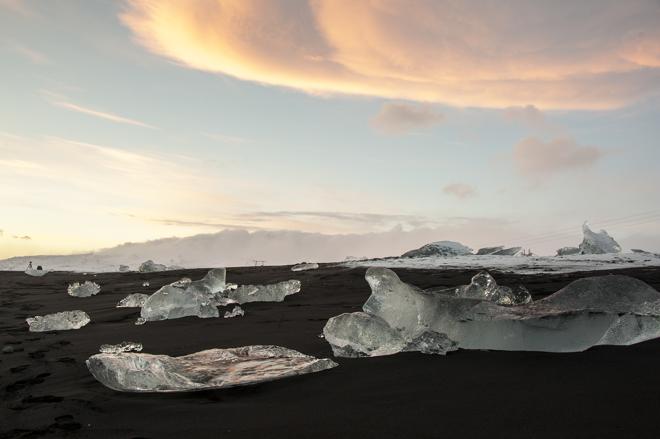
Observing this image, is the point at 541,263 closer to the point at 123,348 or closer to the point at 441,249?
the point at 441,249

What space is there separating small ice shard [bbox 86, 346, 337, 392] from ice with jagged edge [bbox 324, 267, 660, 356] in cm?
39

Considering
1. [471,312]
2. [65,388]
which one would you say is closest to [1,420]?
[65,388]

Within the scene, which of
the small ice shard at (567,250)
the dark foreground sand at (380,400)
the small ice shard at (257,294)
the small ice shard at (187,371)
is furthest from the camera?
the small ice shard at (567,250)

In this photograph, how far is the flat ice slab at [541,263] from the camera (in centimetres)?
848

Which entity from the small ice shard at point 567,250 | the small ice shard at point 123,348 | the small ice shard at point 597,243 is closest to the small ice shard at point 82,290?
the small ice shard at point 123,348

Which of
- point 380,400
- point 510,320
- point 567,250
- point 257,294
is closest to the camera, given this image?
point 380,400

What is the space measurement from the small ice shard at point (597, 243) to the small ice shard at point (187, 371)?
43.4ft

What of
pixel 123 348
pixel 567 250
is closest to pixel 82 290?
pixel 123 348

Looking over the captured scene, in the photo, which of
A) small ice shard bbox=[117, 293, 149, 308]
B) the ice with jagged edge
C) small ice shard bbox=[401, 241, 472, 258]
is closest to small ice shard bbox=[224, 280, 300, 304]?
small ice shard bbox=[117, 293, 149, 308]

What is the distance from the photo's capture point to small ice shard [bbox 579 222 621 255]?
13.6 m

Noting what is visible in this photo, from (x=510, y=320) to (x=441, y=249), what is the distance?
36.9ft

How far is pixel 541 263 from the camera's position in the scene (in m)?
9.41

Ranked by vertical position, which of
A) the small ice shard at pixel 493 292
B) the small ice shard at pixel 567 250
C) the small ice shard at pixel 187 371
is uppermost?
the small ice shard at pixel 567 250

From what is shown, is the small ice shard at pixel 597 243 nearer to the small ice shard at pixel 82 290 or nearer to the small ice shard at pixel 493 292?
the small ice shard at pixel 493 292
